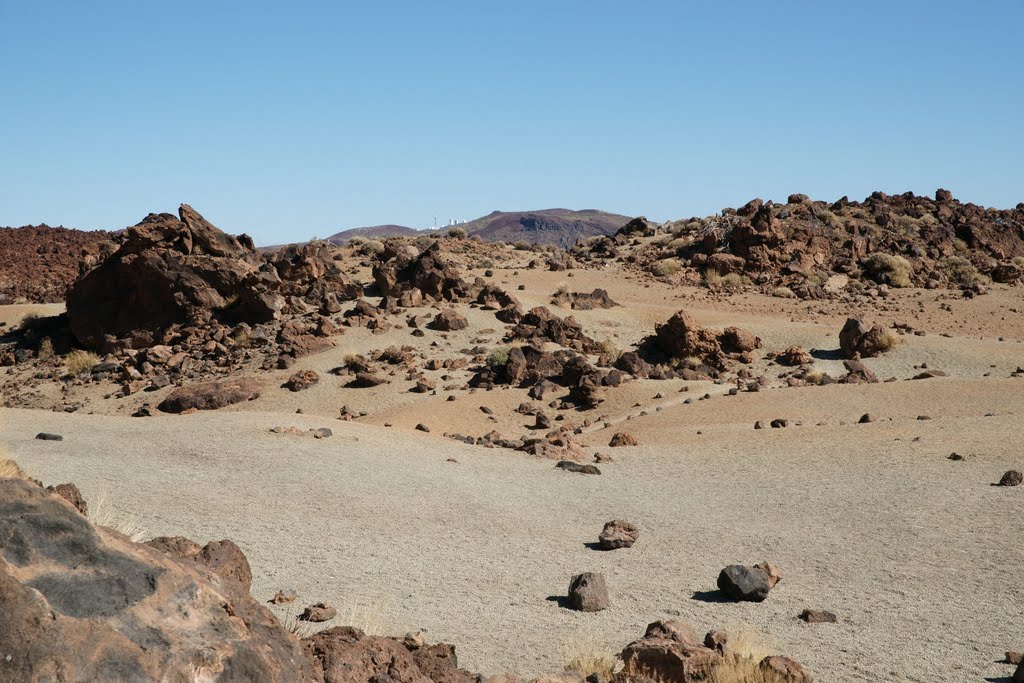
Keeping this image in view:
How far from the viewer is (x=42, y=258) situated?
5850 centimetres

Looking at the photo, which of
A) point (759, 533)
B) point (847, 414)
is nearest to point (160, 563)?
point (759, 533)

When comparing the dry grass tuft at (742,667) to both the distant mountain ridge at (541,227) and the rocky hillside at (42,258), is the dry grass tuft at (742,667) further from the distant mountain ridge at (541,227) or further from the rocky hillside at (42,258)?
the distant mountain ridge at (541,227)

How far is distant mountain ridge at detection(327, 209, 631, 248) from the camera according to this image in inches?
4818

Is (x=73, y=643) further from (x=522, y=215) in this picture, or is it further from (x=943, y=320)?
(x=522, y=215)

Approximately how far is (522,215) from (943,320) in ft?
333

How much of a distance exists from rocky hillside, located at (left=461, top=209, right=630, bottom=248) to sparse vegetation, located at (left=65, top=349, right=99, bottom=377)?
296ft

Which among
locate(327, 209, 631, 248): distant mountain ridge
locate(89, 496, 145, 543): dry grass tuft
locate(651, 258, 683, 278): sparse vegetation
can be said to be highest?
locate(327, 209, 631, 248): distant mountain ridge

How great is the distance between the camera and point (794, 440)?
17547 millimetres

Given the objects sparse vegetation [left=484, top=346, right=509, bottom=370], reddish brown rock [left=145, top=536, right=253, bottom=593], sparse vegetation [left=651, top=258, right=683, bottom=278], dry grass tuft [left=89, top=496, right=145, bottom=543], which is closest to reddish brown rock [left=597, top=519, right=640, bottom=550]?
dry grass tuft [left=89, top=496, right=145, bottom=543]

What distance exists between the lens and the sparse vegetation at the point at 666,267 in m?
42.9

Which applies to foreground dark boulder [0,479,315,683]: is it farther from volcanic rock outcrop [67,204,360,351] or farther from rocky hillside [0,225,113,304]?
rocky hillside [0,225,113,304]

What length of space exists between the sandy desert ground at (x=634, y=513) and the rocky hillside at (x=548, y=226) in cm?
9915

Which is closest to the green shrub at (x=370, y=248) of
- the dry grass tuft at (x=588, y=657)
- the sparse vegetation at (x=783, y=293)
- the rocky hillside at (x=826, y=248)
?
the rocky hillside at (x=826, y=248)

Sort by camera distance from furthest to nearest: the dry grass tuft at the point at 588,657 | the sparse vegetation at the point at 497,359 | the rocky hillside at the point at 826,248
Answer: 1. the rocky hillside at the point at 826,248
2. the sparse vegetation at the point at 497,359
3. the dry grass tuft at the point at 588,657
